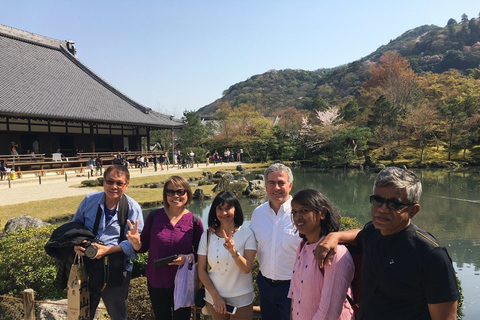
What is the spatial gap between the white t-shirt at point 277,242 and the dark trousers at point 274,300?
0.05 metres

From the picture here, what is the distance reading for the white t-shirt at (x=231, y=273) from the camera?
210cm

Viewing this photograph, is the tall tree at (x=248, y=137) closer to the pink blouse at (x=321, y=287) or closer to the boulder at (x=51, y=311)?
the boulder at (x=51, y=311)

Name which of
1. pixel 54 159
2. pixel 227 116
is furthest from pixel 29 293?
pixel 227 116

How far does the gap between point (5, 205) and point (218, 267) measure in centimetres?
1033

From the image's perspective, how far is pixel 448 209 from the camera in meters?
10.9

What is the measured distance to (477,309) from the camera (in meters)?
4.42

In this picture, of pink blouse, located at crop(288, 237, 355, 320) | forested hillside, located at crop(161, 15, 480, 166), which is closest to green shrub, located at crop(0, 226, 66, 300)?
pink blouse, located at crop(288, 237, 355, 320)

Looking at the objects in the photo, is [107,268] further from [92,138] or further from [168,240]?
[92,138]

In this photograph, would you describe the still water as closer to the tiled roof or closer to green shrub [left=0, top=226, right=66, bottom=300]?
green shrub [left=0, top=226, right=66, bottom=300]

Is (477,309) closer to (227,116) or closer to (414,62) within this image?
(227,116)

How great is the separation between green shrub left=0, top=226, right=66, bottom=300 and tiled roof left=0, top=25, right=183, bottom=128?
13.1m

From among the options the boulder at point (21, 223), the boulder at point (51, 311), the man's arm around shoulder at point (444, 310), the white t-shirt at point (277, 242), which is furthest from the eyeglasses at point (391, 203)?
the boulder at point (21, 223)

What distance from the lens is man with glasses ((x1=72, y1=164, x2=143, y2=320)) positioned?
2.37 meters

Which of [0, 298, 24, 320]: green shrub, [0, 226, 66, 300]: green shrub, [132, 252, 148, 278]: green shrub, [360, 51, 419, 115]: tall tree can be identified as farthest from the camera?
[360, 51, 419, 115]: tall tree
